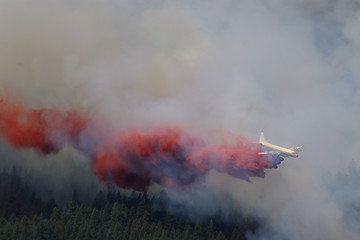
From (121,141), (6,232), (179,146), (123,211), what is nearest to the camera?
(179,146)

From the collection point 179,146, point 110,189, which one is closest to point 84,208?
point 110,189

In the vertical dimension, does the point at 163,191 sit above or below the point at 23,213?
above

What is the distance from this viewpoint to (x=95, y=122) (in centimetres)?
12962

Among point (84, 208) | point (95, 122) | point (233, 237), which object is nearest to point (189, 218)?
point (233, 237)

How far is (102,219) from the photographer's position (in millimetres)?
140250

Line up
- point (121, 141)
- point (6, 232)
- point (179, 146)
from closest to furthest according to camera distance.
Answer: point (179, 146) < point (121, 141) < point (6, 232)

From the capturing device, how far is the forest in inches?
5281

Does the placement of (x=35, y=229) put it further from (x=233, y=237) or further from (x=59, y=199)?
(x=233, y=237)

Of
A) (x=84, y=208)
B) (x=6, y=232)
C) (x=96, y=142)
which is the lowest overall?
(x=6, y=232)

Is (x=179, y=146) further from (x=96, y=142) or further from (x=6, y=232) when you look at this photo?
(x=6, y=232)

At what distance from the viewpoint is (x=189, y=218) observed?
479 ft

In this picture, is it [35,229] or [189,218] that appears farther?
[189,218]

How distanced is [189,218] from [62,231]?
30959 millimetres

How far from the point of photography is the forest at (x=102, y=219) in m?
134
